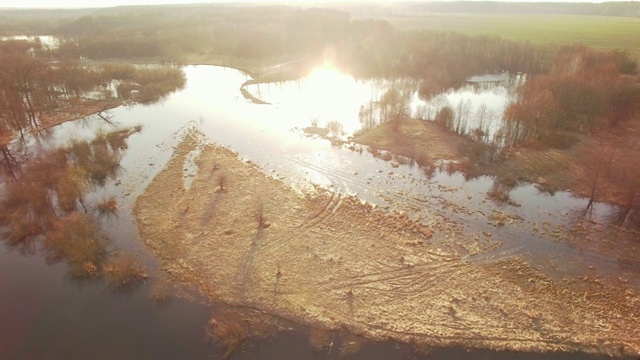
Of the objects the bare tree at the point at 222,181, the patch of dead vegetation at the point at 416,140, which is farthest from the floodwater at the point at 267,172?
the bare tree at the point at 222,181

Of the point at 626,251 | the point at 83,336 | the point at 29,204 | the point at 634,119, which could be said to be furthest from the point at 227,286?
the point at 634,119

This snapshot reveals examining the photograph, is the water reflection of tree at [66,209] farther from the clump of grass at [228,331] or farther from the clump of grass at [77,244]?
the clump of grass at [228,331]

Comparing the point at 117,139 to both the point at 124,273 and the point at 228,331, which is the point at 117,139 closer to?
the point at 124,273

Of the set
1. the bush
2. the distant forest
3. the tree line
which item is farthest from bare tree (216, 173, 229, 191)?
the distant forest

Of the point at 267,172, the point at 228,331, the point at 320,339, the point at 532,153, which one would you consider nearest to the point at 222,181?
the point at 267,172

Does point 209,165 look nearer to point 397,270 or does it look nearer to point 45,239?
point 45,239
